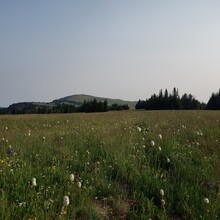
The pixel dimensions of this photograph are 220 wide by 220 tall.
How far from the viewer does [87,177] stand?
5699mm

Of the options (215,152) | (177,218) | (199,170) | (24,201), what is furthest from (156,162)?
(24,201)

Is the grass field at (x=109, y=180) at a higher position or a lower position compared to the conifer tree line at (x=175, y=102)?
lower

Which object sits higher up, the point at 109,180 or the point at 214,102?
the point at 214,102

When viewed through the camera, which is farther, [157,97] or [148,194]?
[157,97]

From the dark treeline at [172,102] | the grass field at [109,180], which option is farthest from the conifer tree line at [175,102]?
the grass field at [109,180]

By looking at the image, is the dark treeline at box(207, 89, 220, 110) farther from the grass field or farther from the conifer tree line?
the grass field

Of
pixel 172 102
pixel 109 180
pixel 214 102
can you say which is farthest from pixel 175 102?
pixel 109 180

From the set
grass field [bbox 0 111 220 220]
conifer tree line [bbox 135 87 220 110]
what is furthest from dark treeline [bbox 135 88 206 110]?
grass field [bbox 0 111 220 220]

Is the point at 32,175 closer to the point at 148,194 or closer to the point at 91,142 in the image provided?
the point at 148,194

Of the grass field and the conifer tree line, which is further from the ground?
the conifer tree line

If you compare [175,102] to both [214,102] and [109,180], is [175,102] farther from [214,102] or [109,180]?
[109,180]

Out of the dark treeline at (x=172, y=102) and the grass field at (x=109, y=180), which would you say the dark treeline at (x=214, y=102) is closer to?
the dark treeline at (x=172, y=102)

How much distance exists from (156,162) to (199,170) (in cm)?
97

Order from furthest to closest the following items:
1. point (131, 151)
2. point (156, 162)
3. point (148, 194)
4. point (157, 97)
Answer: point (157, 97) < point (131, 151) < point (156, 162) < point (148, 194)
